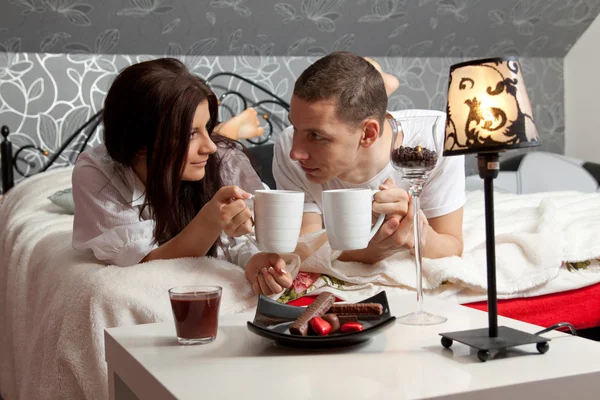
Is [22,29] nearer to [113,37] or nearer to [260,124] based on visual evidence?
[113,37]

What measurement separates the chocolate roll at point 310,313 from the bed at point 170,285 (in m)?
0.33

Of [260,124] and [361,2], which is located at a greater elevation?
[361,2]

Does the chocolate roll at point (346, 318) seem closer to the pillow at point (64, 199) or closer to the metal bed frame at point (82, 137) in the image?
the pillow at point (64, 199)

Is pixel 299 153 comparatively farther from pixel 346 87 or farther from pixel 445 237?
pixel 445 237

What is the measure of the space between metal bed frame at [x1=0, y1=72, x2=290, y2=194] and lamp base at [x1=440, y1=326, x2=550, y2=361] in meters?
2.08

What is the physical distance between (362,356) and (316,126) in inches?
27.9

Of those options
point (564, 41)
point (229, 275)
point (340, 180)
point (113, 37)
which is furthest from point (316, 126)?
point (564, 41)

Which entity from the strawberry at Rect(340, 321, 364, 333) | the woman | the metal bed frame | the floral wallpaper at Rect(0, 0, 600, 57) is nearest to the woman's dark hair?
the woman

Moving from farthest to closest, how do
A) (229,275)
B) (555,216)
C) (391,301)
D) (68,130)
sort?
(68,130), (555,216), (229,275), (391,301)

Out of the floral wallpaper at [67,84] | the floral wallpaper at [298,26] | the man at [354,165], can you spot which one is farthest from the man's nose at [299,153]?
the floral wallpaper at [67,84]

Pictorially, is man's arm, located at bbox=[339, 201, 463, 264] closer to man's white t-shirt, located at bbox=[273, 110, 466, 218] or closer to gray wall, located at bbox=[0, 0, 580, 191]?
man's white t-shirt, located at bbox=[273, 110, 466, 218]

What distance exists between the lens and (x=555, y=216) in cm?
192

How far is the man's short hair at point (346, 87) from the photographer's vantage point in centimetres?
160

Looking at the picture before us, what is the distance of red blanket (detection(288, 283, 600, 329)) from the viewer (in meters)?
1.53
